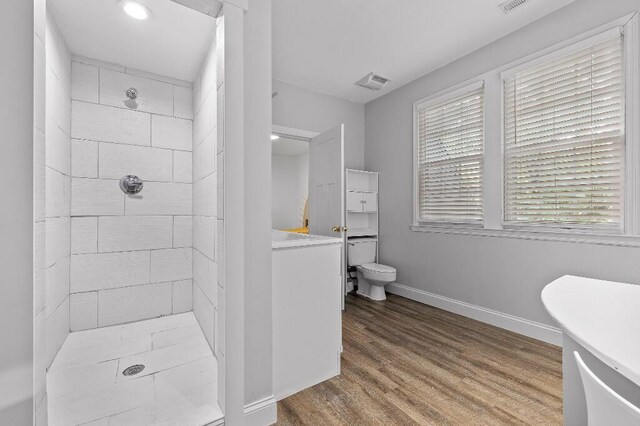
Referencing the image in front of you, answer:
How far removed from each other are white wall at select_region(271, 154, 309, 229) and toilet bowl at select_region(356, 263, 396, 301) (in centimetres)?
293

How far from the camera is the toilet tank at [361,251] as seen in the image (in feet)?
12.0

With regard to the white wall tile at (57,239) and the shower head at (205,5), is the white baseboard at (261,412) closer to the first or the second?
the white wall tile at (57,239)

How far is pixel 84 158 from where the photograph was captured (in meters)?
2.25

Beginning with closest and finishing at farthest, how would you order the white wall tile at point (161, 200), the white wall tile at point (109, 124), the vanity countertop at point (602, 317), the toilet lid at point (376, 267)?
the vanity countertop at point (602, 317), the white wall tile at point (109, 124), the white wall tile at point (161, 200), the toilet lid at point (376, 267)

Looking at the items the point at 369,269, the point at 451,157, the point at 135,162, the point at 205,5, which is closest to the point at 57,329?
the point at 135,162

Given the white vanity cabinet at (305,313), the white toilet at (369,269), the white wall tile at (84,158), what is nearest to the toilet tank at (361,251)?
the white toilet at (369,269)

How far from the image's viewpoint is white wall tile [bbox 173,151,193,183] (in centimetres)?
261

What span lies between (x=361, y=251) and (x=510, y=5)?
2.73 metres

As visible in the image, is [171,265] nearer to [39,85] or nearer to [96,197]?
[96,197]

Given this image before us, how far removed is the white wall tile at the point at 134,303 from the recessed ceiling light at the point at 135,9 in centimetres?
199

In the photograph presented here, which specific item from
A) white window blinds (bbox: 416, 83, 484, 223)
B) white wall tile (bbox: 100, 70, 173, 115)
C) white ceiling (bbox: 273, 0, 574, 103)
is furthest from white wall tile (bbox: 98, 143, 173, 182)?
white window blinds (bbox: 416, 83, 484, 223)

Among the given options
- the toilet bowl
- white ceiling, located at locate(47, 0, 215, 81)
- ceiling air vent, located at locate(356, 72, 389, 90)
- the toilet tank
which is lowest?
the toilet bowl

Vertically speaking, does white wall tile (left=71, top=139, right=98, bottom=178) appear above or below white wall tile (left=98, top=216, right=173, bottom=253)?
above

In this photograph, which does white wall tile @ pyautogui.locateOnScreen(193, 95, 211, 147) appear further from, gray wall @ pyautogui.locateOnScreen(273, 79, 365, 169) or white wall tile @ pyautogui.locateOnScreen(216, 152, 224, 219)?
gray wall @ pyautogui.locateOnScreen(273, 79, 365, 169)
